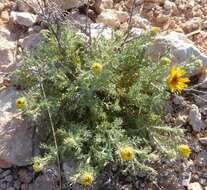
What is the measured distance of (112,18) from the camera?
13.6ft

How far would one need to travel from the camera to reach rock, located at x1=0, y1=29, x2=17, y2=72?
13.1 ft

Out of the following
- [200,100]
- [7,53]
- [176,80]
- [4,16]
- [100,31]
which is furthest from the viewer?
[4,16]

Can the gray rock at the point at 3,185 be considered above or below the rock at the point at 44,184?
below

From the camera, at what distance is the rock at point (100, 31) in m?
3.94

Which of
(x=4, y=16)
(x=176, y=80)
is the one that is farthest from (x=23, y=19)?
(x=176, y=80)

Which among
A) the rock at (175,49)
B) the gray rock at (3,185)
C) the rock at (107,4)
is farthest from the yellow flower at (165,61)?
the gray rock at (3,185)

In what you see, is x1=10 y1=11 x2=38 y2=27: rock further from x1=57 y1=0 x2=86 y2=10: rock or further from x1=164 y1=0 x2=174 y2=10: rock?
x1=164 y1=0 x2=174 y2=10: rock

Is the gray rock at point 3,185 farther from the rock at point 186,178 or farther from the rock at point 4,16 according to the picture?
the rock at point 4,16

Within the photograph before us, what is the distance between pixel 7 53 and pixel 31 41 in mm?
230

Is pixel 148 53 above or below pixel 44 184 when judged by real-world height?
above

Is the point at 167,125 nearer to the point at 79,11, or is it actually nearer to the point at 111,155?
the point at 111,155

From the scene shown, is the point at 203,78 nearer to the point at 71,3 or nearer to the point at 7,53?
the point at 71,3

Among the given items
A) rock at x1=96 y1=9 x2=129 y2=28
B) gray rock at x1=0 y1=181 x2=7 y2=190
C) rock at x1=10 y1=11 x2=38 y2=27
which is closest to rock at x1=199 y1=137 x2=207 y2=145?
rock at x1=96 y1=9 x2=129 y2=28

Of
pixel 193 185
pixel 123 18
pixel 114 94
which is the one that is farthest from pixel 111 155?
pixel 123 18
